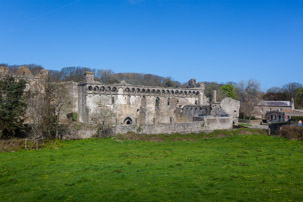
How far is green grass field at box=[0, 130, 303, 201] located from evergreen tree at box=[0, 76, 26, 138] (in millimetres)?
5405

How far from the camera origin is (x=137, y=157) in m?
17.4

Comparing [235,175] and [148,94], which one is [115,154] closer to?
[235,175]

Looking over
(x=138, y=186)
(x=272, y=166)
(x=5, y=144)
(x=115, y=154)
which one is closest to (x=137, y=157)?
(x=115, y=154)

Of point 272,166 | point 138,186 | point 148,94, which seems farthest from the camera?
point 148,94

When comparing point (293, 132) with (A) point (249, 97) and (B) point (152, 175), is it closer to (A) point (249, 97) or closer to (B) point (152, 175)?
(B) point (152, 175)

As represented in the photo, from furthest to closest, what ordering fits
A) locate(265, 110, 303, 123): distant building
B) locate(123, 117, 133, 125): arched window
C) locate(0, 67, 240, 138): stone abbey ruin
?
locate(265, 110, 303, 123): distant building
locate(123, 117, 133, 125): arched window
locate(0, 67, 240, 138): stone abbey ruin

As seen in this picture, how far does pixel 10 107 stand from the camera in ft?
79.4

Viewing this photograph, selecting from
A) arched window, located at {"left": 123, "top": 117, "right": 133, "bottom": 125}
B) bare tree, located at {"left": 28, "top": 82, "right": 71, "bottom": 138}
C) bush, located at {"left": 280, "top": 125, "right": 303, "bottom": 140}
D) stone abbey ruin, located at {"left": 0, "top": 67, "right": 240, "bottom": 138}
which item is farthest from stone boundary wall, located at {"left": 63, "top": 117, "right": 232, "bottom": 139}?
arched window, located at {"left": 123, "top": 117, "right": 133, "bottom": 125}

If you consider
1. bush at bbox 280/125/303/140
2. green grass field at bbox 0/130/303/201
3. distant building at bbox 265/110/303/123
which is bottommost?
green grass field at bbox 0/130/303/201

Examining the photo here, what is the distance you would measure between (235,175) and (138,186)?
4547mm

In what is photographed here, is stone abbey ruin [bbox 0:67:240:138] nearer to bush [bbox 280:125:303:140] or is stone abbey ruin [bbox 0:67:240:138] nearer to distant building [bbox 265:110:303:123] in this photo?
bush [bbox 280:125:303:140]

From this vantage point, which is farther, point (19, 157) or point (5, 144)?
point (5, 144)

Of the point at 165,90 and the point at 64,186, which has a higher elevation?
the point at 165,90

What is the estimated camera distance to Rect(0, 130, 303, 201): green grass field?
32.3ft
